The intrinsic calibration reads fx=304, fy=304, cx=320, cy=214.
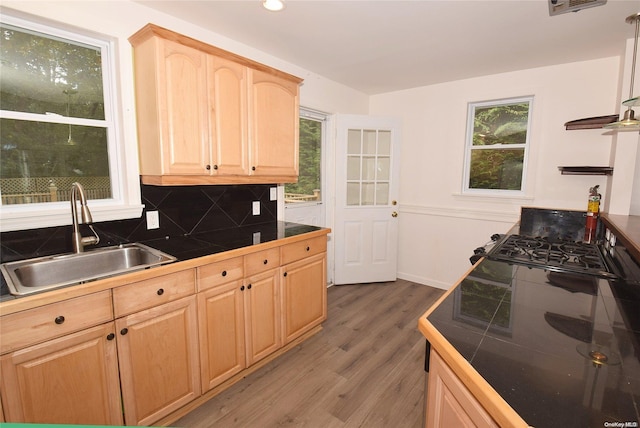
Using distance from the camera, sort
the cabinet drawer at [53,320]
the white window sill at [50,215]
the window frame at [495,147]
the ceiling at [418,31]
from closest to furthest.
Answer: the cabinet drawer at [53,320]
the white window sill at [50,215]
the ceiling at [418,31]
the window frame at [495,147]

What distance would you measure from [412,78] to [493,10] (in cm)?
139

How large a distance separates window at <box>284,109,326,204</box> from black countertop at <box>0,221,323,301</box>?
2.59ft

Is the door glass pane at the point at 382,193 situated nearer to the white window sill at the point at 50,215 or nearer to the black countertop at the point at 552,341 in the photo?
the black countertop at the point at 552,341

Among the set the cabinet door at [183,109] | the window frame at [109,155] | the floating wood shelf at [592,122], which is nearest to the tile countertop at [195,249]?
the window frame at [109,155]

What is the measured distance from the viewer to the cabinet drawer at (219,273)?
174cm

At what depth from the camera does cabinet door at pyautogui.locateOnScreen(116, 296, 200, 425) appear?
4.85 ft

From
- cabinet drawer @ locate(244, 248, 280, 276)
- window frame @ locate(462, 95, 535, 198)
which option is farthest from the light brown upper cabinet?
window frame @ locate(462, 95, 535, 198)

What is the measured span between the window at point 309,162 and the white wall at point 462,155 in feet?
3.32

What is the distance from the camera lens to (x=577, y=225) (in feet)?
8.63

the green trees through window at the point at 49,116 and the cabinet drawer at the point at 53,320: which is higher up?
the green trees through window at the point at 49,116

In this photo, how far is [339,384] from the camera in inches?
80.0

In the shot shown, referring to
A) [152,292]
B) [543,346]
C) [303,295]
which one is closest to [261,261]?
[303,295]

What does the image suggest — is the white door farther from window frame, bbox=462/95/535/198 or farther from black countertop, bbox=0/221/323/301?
black countertop, bbox=0/221/323/301

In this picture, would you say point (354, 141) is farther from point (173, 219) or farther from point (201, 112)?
point (173, 219)
